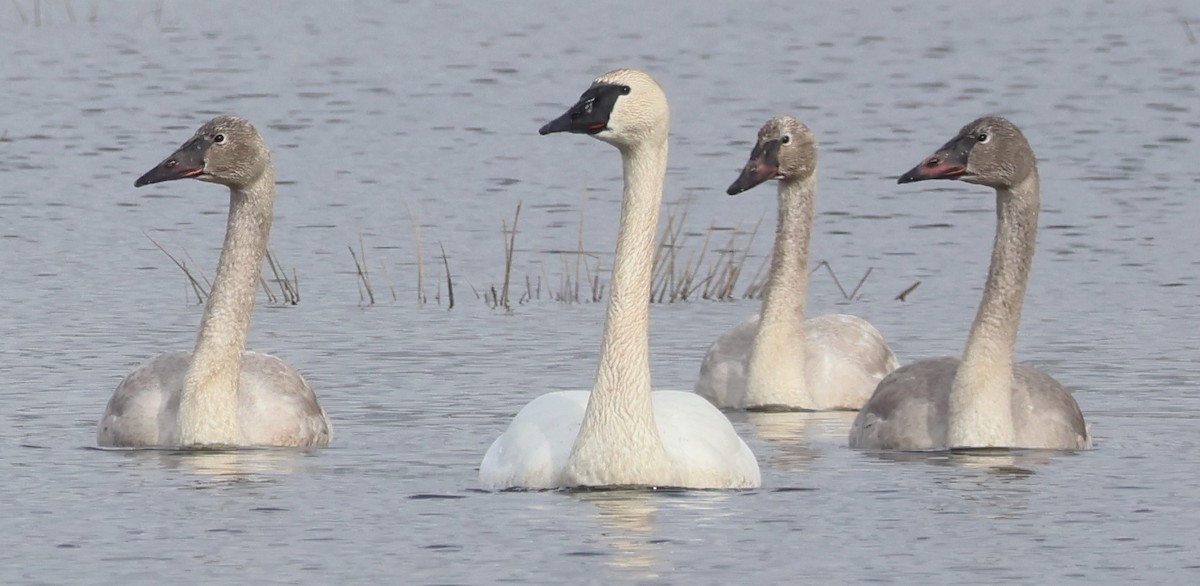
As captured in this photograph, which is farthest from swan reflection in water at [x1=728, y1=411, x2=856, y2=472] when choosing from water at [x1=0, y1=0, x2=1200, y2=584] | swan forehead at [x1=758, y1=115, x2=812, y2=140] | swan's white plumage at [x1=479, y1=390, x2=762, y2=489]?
swan forehead at [x1=758, y1=115, x2=812, y2=140]

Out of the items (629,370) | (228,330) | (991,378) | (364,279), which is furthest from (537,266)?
(629,370)

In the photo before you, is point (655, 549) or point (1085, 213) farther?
point (1085, 213)

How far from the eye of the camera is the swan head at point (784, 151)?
15.8 metres

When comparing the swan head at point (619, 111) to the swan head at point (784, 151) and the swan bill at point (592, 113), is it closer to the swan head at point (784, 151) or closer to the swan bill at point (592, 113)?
the swan bill at point (592, 113)

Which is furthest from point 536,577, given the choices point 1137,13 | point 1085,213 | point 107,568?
point 1137,13

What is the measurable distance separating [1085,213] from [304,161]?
23.8ft

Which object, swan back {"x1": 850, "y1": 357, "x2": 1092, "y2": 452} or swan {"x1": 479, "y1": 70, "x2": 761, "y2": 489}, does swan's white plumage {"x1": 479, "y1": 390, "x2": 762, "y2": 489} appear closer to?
swan {"x1": 479, "y1": 70, "x2": 761, "y2": 489}

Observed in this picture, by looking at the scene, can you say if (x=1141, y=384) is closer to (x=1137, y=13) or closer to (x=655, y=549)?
(x=655, y=549)

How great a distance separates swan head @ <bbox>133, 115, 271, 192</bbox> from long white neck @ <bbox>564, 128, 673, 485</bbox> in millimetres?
3056

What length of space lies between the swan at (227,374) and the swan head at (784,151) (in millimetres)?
2947

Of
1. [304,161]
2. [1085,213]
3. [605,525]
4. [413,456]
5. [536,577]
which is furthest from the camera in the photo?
[304,161]

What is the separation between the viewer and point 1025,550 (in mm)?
10844

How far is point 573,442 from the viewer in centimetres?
1166

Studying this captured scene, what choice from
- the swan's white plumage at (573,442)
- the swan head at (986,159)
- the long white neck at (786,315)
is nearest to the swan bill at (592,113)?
the swan's white plumage at (573,442)
